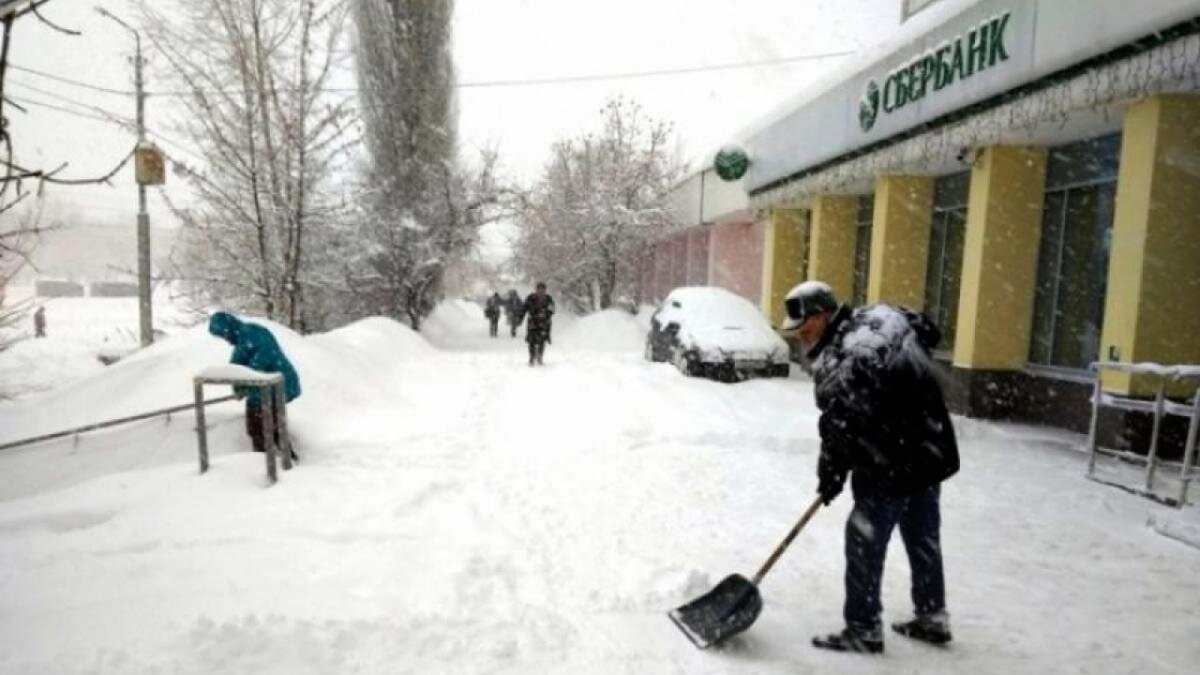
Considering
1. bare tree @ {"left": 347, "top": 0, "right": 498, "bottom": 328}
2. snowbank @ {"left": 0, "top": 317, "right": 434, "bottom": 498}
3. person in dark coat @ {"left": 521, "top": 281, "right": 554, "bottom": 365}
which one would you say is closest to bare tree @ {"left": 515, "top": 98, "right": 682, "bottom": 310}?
bare tree @ {"left": 347, "top": 0, "right": 498, "bottom": 328}

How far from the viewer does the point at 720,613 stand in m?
3.31

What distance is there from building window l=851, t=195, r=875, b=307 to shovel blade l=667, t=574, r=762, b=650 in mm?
11834

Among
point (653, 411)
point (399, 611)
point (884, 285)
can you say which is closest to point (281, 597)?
point (399, 611)

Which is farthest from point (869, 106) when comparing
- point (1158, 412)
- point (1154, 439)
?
point (1154, 439)

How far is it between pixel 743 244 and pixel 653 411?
1385 centimetres

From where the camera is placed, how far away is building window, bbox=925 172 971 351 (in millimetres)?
10992

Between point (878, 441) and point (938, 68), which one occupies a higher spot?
point (938, 68)

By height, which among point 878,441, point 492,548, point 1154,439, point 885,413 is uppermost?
point 885,413

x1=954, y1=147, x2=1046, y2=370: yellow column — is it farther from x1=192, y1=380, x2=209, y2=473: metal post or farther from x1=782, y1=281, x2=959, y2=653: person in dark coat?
x1=192, y1=380, x2=209, y2=473: metal post

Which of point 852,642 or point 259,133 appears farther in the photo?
point 259,133

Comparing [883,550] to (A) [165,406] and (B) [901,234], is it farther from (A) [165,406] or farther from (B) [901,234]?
(B) [901,234]

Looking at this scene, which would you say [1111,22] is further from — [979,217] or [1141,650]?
[1141,650]

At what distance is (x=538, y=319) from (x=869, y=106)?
733cm

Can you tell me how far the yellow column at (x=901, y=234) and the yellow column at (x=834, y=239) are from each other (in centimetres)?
263
